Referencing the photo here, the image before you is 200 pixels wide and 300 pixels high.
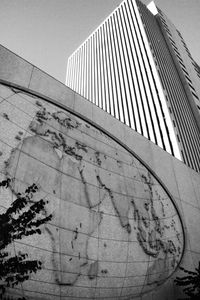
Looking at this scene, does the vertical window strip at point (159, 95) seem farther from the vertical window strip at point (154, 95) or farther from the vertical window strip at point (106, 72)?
the vertical window strip at point (106, 72)

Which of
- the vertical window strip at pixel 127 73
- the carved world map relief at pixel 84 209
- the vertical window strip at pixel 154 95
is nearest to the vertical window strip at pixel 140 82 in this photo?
the vertical window strip at pixel 154 95

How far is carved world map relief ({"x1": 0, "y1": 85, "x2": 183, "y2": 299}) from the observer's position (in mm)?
4418

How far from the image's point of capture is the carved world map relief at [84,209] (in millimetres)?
4418

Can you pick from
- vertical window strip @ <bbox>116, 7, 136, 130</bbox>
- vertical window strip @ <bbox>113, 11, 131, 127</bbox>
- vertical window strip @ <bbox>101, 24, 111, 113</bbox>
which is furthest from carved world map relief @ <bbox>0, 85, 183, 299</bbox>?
vertical window strip @ <bbox>101, 24, 111, 113</bbox>

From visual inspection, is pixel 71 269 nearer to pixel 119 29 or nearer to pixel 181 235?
pixel 181 235

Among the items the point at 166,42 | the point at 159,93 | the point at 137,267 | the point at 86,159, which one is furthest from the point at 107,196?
the point at 166,42

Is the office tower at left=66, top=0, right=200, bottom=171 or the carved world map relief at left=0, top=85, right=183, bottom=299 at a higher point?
the office tower at left=66, top=0, right=200, bottom=171

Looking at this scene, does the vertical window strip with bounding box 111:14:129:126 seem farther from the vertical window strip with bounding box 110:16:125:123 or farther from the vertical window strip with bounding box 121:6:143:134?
the vertical window strip with bounding box 121:6:143:134

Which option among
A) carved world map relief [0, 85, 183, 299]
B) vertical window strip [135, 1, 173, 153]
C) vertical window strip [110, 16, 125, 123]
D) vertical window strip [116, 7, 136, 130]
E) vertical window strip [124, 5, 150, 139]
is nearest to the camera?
carved world map relief [0, 85, 183, 299]

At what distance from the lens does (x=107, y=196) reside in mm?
5863

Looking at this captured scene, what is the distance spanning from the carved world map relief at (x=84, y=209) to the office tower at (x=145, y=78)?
14951 mm

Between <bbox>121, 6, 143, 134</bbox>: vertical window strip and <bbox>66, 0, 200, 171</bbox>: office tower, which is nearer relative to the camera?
<bbox>66, 0, 200, 171</bbox>: office tower

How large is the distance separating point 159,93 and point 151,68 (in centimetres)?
400

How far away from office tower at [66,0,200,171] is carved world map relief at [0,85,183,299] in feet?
49.1
